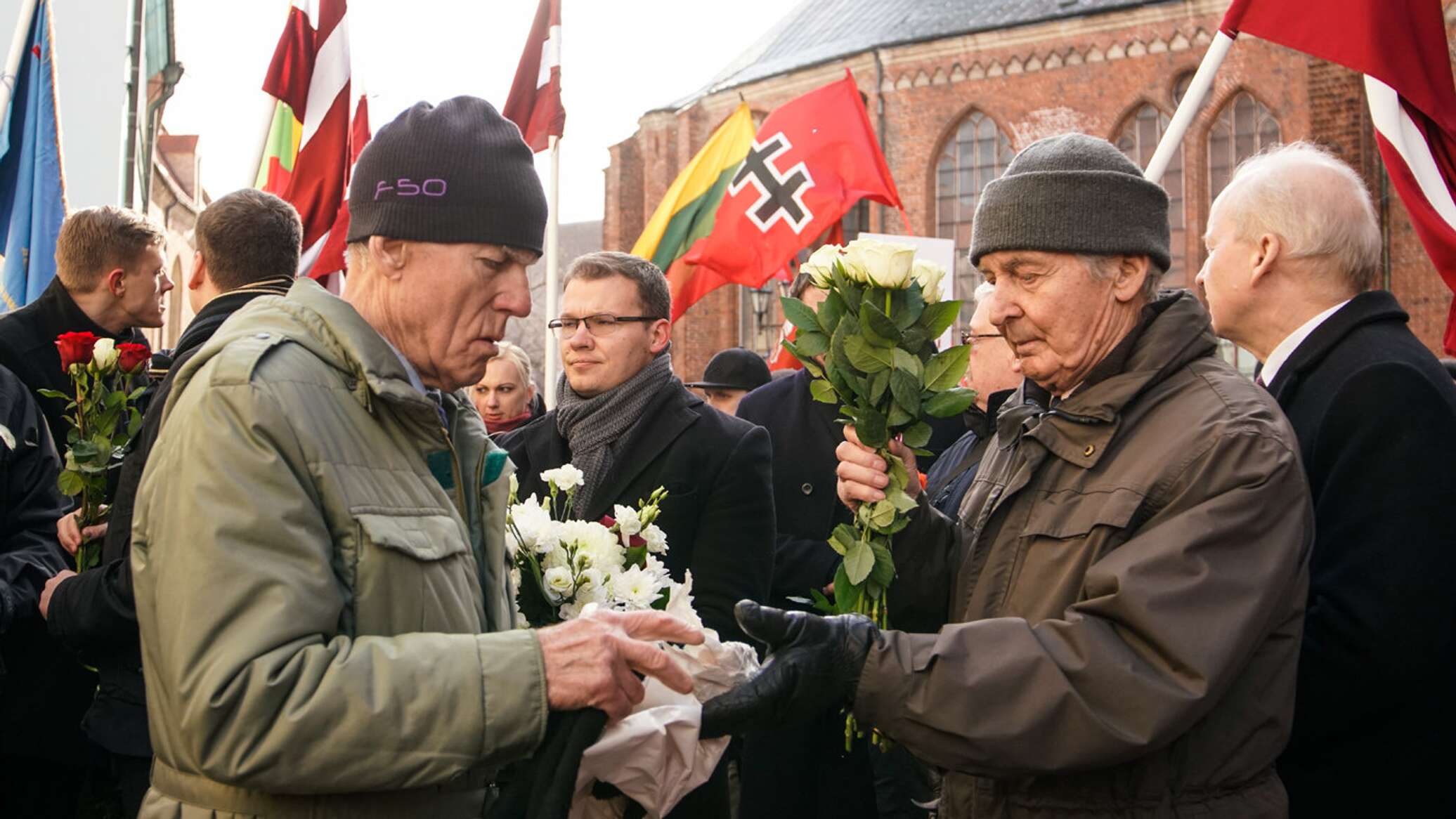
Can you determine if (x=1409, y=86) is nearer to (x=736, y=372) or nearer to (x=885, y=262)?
(x=885, y=262)

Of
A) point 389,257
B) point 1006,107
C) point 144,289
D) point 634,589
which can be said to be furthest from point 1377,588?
point 1006,107

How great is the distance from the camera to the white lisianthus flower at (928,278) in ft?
9.55

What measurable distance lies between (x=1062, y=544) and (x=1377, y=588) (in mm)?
861

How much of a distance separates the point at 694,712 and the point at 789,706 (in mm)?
183

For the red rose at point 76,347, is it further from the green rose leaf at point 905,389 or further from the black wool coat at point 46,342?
the green rose leaf at point 905,389

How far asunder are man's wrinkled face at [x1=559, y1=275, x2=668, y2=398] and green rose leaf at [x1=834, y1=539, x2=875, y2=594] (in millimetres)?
1569

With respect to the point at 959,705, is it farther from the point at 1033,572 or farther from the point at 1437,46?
the point at 1437,46

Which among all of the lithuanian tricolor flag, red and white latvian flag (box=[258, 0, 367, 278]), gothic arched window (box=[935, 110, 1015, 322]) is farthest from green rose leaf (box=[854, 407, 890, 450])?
gothic arched window (box=[935, 110, 1015, 322])

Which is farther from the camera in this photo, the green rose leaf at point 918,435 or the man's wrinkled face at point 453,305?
the green rose leaf at point 918,435

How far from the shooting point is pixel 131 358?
158 inches

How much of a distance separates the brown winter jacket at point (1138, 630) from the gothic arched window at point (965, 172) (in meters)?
28.0

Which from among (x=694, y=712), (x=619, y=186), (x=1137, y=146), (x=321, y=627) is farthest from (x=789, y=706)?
(x=619, y=186)

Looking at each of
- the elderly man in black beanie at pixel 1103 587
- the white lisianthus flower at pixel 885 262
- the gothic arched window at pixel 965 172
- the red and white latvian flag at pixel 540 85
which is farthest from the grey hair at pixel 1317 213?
the gothic arched window at pixel 965 172

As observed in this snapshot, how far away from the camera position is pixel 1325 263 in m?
3.38
